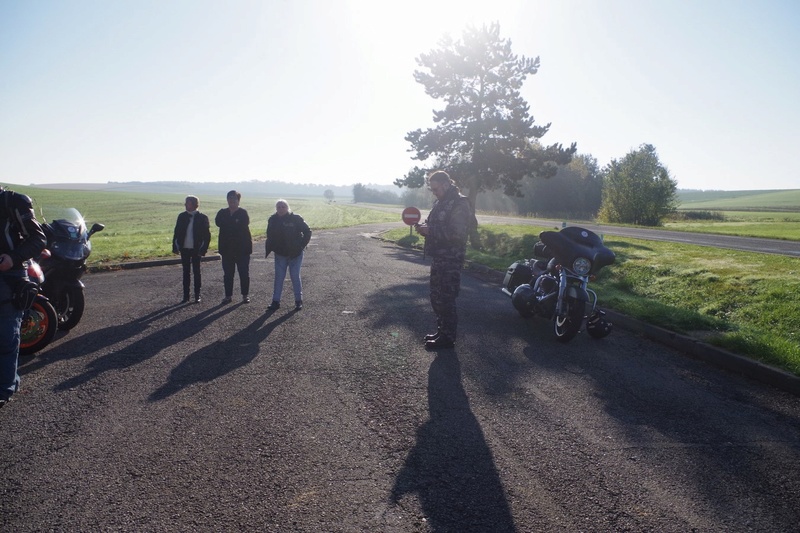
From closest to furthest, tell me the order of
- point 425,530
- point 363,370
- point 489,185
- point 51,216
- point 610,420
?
point 425,530
point 610,420
point 363,370
point 51,216
point 489,185

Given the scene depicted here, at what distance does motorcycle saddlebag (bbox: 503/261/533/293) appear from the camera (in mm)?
8625

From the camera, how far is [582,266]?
22.9 feet

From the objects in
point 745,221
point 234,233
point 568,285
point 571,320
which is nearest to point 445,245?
point 568,285

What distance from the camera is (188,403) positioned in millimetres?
4574

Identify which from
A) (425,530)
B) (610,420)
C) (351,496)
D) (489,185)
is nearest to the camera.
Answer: (425,530)

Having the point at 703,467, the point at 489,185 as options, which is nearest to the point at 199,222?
the point at 703,467

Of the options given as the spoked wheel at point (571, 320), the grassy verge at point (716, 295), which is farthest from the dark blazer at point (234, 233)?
the grassy verge at point (716, 295)

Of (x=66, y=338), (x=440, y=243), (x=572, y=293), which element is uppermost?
(x=440, y=243)

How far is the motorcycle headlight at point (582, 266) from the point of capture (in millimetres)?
6953

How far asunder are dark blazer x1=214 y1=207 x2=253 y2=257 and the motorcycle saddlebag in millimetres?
4565

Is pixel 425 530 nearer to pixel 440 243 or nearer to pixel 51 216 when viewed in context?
pixel 440 243

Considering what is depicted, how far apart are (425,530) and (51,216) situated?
22.6 feet

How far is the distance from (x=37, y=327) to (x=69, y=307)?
1.25 metres

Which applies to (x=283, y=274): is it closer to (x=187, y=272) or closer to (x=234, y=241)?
(x=234, y=241)
